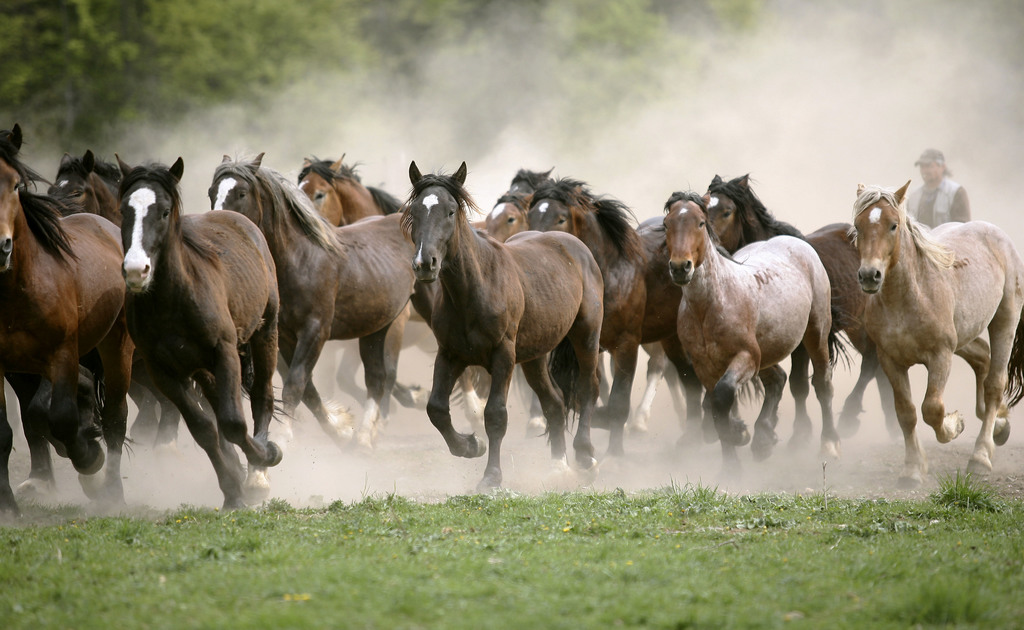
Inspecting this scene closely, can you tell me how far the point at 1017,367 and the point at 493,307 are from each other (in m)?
5.21

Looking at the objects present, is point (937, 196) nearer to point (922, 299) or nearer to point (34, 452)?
point (922, 299)

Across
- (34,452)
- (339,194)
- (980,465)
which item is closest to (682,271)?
(980,465)

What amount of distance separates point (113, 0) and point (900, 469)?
18.2 meters

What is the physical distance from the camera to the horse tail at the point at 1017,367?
9.16 meters

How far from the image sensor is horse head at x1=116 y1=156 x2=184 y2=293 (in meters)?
5.55

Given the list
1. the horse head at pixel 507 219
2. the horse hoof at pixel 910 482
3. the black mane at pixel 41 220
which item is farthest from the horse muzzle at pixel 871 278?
the black mane at pixel 41 220

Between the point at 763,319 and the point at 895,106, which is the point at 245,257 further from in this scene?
the point at 895,106

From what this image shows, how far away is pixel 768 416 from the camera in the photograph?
352 inches

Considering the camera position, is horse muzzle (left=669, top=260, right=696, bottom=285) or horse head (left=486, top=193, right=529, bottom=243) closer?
horse muzzle (left=669, top=260, right=696, bottom=285)

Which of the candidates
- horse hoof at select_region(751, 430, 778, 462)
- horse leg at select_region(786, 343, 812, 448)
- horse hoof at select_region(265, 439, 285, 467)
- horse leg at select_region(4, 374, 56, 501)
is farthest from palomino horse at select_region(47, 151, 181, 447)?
horse leg at select_region(786, 343, 812, 448)

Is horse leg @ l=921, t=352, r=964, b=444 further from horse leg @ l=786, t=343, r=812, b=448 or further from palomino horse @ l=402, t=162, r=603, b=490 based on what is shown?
palomino horse @ l=402, t=162, r=603, b=490

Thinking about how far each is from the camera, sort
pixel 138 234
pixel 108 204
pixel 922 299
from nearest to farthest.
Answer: pixel 138 234 < pixel 922 299 < pixel 108 204

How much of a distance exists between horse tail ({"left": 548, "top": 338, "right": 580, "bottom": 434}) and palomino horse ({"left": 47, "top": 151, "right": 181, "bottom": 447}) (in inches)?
136

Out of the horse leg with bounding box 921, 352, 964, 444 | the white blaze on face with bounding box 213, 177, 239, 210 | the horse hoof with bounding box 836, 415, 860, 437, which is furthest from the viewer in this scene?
the horse hoof with bounding box 836, 415, 860, 437
